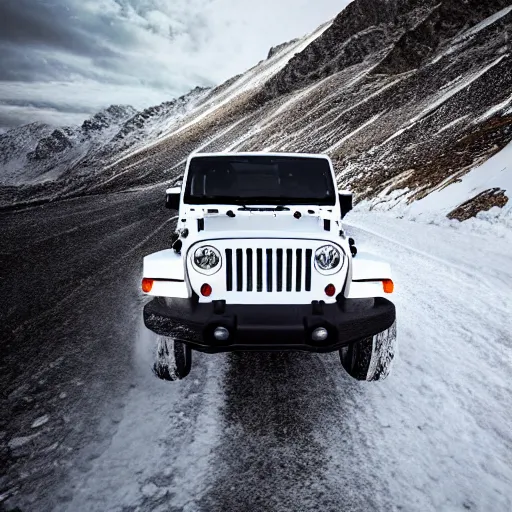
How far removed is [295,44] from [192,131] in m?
57.3

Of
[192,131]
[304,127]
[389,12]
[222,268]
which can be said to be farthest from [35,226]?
[389,12]

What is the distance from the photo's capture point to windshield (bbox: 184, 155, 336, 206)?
546 cm

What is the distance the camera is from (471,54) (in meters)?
53.9

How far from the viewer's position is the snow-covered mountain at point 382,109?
22.5 metres

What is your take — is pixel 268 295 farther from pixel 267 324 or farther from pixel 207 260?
pixel 207 260

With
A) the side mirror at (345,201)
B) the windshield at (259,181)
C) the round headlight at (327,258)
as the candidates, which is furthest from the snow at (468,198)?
the round headlight at (327,258)

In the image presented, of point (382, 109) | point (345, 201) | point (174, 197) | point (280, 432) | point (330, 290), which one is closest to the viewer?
point (280, 432)

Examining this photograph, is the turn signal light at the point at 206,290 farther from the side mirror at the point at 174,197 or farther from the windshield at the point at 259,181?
the side mirror at the point at 174,197

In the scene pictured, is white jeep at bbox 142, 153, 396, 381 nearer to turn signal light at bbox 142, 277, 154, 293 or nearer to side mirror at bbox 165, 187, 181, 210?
turn signal light at bbox 142, 277, 154, 293

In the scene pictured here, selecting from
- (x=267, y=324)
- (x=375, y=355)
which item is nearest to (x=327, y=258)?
(x=267, y=324)

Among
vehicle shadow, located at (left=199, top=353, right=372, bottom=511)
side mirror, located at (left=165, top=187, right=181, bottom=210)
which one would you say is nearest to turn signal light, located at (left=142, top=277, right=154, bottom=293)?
vehicle shadow, located at (left=199, top=353, right=372, bottom=511)

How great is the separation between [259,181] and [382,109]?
177 ft

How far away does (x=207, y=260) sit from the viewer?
158 inches

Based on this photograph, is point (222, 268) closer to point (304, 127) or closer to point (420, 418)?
point (420, 418)
